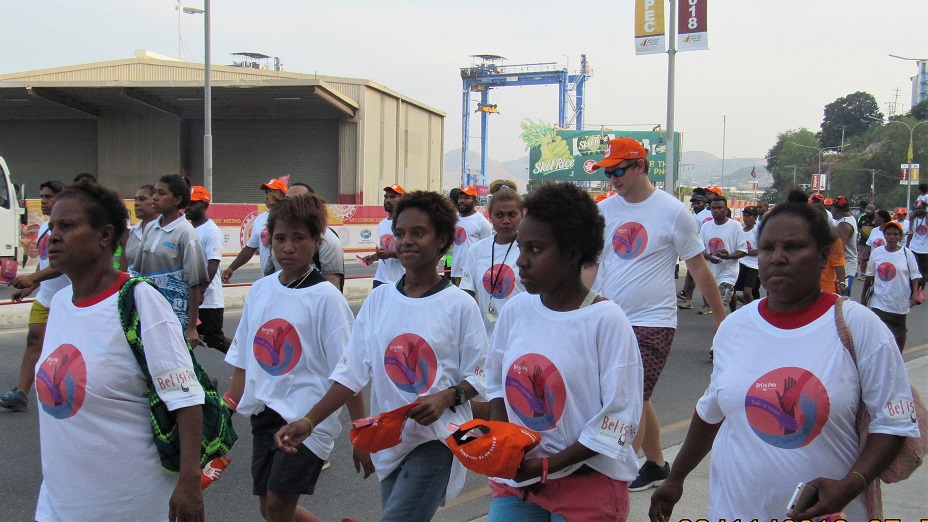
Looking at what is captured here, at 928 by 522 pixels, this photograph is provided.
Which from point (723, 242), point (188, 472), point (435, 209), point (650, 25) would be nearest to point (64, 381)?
point (188, 472)

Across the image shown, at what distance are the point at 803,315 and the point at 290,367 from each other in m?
2.05

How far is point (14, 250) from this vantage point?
15.7 m

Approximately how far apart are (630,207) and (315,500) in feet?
8.48

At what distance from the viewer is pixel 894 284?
28.0ft

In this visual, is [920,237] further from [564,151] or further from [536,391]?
[564,151]

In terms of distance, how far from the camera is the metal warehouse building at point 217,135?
38.9 metres

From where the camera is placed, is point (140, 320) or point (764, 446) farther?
point (140, 320)

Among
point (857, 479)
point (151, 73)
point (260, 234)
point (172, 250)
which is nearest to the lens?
point (857, 479)

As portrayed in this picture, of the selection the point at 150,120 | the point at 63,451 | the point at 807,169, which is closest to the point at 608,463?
the point at 63,451

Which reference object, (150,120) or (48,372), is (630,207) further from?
(150,120)

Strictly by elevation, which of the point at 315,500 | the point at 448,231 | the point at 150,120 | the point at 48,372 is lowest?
the point at 315,500

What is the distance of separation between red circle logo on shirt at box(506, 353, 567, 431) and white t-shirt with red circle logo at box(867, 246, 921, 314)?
694 cm

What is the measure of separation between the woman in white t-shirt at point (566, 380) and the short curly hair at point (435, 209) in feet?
2.54

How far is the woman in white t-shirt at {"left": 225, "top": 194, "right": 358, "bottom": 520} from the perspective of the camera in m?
3.55
